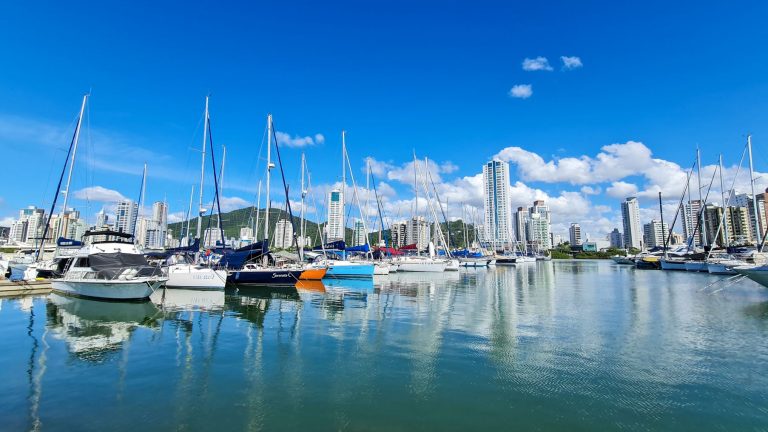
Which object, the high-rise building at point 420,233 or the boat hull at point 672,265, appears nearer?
the boat hull at point 672,265

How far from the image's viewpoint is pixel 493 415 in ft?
26.3

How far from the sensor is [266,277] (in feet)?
117

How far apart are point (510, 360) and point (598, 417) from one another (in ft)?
13.9

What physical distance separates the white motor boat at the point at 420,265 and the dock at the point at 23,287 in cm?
4463

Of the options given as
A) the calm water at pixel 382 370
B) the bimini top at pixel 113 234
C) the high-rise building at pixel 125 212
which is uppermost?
the high-rise building at pixel 125 212

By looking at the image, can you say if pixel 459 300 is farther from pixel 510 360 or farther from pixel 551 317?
pixel 510 360

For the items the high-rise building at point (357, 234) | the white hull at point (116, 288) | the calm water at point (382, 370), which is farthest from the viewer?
the high-rise building at point (357, 234)

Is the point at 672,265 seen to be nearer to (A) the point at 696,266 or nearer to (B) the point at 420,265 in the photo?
(A) the point at 696,266

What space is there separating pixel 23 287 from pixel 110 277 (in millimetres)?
12552


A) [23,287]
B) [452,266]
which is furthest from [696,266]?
[23,287]

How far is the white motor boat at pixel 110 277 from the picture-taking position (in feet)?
77.5

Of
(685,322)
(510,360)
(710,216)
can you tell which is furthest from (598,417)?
(710,216)

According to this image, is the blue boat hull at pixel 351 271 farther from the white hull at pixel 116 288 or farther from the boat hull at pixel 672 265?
the boat hull at pixel 672 265

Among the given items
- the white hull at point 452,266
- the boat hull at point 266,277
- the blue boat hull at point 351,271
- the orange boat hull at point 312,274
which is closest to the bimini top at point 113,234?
the boat hull at point 266,277
